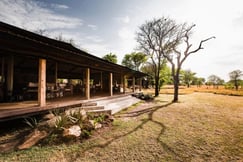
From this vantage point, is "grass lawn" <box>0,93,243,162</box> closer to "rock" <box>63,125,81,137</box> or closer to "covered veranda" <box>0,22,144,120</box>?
"rock" <box>63,125,81,137</box>

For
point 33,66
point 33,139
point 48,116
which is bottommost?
point 33,139

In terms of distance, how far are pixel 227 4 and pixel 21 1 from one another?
13.2 meters

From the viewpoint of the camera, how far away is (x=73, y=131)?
396 centimetres

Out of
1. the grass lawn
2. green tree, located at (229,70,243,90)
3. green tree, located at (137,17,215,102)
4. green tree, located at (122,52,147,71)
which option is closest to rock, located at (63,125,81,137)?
the grass lawn

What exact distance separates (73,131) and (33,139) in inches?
42.9

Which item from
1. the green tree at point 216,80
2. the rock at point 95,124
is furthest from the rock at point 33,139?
the green tree at point 216,80

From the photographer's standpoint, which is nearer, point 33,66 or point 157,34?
point 33,66

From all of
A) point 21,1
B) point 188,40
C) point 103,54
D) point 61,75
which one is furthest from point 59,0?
point 103,54

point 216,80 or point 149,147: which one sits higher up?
point 216,80

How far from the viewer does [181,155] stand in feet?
10.5

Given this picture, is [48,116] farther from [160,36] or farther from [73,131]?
[160,36]

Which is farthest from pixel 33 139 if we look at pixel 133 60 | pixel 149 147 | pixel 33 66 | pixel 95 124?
pixel 133 60

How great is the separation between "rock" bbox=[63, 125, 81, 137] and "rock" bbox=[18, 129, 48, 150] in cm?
65

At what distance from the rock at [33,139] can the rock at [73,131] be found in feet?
2.15
